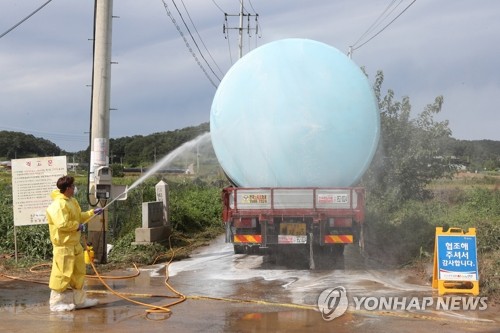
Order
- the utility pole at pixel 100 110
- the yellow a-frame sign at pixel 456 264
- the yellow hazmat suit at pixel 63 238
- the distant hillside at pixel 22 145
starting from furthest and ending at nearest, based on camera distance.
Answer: the distant hillside at pixel 22 145
the utility pole at pixel 100 110
the yellow a-frame sign at pixel 456 264
the yellow hazmat suit at pixel 63 238

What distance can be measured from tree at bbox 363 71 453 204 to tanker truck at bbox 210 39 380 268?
827 cm

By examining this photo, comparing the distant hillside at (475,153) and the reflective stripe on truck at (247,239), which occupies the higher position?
the distant hillside at (475,153)

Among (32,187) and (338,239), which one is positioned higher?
(32,187)

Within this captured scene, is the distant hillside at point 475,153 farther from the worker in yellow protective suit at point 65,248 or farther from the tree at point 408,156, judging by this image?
the worker in yellow protective suit at point 65,248

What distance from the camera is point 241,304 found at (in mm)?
7848

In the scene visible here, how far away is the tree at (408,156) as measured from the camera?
18781mm

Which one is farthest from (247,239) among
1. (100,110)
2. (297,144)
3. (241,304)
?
(100,110)

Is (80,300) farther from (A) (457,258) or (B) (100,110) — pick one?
(A) (457,258)

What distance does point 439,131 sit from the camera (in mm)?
18766

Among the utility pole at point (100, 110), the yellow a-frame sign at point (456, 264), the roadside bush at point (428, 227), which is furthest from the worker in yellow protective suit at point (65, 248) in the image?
the roadside bush at point (428, 227)

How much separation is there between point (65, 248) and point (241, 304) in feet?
7.89

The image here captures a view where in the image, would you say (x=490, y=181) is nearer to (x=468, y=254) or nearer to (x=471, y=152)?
(x=471, y=152)
